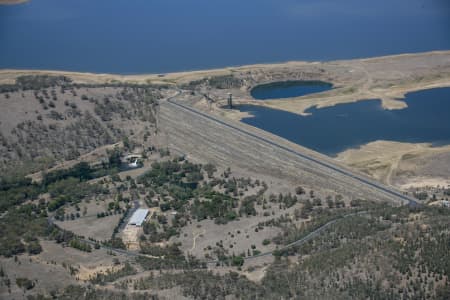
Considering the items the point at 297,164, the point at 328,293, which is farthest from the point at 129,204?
the point at 328,293

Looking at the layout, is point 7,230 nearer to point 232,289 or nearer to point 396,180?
point 232,289

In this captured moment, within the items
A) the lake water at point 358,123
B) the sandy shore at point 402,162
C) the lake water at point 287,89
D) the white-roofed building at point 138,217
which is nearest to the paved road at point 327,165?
the sandy shore at point 402,162

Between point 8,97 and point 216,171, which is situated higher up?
point 8,97

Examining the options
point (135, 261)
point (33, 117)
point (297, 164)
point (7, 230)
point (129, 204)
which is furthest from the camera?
point (33, 117)

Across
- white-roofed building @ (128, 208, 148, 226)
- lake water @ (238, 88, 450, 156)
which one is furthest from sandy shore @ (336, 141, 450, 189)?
white-roofed building @ (128, 208, 148, 226)

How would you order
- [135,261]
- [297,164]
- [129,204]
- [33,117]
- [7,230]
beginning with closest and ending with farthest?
1. [135,261]
2. [7,230]
3. [129,204]
4. [297,164]
5. [33,117]

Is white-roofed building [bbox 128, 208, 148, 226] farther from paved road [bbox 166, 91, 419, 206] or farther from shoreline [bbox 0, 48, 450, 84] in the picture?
shoreline [bbox 0, 48, 450, 84]

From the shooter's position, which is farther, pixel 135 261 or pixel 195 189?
pixel 195 189
